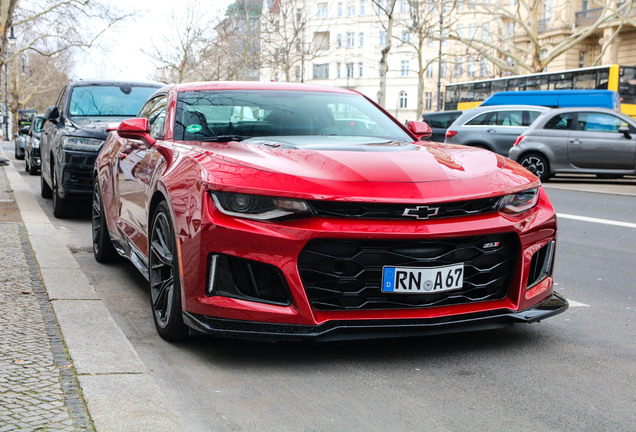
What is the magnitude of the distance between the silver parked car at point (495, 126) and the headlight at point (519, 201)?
1660cm

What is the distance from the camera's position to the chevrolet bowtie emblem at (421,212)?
390cm

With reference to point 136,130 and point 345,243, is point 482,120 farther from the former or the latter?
point 345,243

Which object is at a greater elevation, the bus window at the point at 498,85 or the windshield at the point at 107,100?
the bus window at the point at 498,85

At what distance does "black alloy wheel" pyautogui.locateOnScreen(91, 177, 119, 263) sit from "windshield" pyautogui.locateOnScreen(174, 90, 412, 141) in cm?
182

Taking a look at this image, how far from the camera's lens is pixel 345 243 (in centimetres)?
387

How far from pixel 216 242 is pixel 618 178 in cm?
1818

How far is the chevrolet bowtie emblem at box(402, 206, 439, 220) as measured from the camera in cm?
390

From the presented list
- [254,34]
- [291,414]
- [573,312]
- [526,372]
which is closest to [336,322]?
[291,414]

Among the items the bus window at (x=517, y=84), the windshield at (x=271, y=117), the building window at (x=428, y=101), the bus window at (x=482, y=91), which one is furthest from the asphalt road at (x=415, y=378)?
the building window at (x=428, y=101)

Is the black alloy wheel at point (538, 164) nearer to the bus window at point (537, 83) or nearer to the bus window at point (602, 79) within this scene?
the bus window at point (602, 79)

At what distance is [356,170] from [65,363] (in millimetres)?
1629

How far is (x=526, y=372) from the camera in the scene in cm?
398

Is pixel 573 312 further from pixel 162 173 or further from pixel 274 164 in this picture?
pixel 162 173

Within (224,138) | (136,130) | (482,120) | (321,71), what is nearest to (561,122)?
(482,120)
